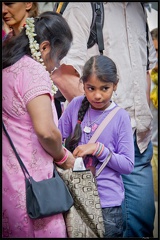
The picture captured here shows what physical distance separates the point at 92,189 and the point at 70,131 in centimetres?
32

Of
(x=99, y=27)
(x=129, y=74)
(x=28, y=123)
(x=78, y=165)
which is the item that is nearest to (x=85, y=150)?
(x=78, y=165)

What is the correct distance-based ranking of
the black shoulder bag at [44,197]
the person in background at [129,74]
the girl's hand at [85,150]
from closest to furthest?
the black shoulder bag at [44,197] < the girl's hand at [85,150] < the person in background at [129,74]

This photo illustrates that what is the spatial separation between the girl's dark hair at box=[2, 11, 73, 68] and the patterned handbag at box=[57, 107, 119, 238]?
0.51 metres

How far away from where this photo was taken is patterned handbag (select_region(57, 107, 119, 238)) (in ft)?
Result: 5.65

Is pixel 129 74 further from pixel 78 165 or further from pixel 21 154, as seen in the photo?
pixel 21 154

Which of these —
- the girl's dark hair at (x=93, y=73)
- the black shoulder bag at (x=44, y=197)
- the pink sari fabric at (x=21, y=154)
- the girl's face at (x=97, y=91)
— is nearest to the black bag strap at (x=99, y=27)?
the girl's dark hair at (x=93, y=73)

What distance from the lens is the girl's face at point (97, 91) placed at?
1863 mm

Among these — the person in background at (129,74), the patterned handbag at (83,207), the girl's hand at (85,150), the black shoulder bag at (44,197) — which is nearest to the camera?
the black shoulder bag at (44,197)

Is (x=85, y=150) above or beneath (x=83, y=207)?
above

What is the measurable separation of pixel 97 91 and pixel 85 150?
0.27 metres

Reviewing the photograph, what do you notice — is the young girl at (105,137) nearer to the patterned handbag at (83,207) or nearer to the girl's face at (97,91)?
the girl's face at (97,91)

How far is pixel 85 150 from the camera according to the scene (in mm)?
1841

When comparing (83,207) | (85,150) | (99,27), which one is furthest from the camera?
(99,27)

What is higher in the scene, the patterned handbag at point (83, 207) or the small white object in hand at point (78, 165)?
the small white object in hand at point (78, 165)
